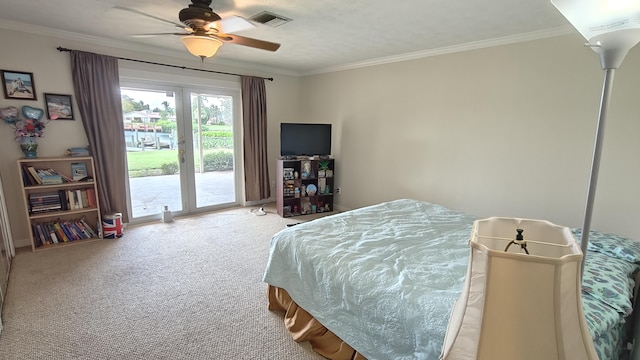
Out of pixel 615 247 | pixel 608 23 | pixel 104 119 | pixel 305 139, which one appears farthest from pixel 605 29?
pixel 104 119

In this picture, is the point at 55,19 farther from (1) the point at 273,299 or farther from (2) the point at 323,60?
(1) the point at 273,299

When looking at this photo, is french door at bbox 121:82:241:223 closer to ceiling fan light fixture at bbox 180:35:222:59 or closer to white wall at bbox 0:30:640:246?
white wall at bbox 0:30:640:246

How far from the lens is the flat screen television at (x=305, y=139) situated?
468cm

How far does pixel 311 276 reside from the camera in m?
1.88

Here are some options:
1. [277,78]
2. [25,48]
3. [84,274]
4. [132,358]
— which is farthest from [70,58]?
[132,358]

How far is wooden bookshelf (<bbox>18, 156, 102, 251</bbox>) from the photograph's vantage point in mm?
3248

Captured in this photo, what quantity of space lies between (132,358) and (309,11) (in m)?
2.89

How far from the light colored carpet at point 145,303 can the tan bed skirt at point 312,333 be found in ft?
0.21

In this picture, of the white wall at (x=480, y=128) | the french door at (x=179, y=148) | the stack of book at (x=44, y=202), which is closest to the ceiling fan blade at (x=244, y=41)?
the white wall at (x=480, y=128)

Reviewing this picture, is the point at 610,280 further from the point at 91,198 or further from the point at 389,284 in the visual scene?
the point at 91,198

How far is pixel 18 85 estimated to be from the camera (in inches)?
125

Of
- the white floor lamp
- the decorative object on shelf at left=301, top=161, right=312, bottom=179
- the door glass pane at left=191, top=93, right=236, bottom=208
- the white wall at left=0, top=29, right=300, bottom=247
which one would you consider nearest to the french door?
the door glass pane at left=191, top=93, right=236, bottom=208

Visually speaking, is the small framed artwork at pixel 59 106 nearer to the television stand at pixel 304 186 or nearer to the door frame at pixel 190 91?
the door frame at pixel 190 91

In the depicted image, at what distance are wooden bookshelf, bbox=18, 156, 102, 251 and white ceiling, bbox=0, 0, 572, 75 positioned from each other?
4.88 feet
